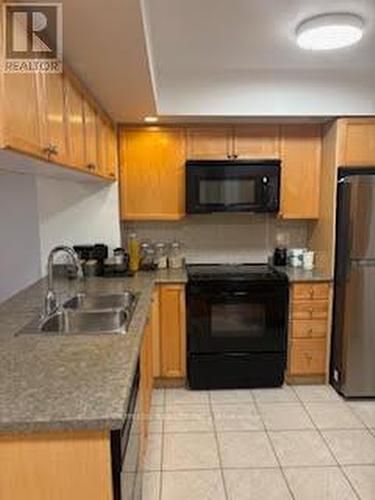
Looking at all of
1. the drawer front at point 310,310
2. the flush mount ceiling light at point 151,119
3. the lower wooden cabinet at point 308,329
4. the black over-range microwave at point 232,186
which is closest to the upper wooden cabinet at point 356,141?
the black over-range microwave at point 232,186

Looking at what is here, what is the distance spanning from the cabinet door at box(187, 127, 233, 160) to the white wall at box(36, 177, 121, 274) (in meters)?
0.72

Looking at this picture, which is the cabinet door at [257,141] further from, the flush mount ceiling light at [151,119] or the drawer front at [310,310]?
the drawer front at [310,310]

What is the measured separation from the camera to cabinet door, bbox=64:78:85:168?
73.0 inches

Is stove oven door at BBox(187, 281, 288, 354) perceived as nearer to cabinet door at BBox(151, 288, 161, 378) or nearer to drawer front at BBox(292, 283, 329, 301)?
drawer front at BBox(292, 283, 329, 301)

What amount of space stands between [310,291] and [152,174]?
1581mm

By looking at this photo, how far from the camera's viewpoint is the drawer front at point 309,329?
3088mm

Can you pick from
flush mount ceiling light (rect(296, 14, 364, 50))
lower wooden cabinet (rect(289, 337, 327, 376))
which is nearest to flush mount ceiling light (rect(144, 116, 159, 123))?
flush mount ceiling light (rect(296, 14, 364, 50))

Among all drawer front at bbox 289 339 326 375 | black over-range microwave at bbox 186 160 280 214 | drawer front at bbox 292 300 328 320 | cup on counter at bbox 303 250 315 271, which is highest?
black over-range microwave at bbox 186 160 280 214

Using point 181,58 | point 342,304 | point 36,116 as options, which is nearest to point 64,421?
point 36,116

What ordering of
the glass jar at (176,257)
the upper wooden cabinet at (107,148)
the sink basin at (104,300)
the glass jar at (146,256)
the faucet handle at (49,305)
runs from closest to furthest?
the faucet handle at (49,305), the sink basin at (104,300), the upper wooden cabinet at (107,148), the glass jar at (146,256), the glass jar at (176,257)

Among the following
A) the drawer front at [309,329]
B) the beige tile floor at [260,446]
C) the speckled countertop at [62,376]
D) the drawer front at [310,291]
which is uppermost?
the speckled countertop at [62,376]

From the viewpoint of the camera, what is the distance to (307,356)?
10.3 feet

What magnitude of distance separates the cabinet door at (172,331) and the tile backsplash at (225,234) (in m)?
0.65

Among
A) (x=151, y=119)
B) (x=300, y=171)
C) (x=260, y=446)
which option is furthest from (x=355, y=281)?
(x=151, y=119)
